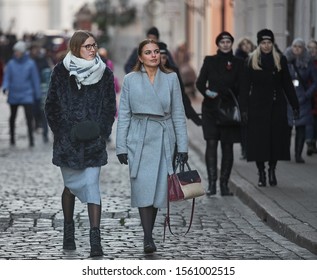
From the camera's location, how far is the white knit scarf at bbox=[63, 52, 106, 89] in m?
11.9

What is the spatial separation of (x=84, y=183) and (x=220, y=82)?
15.7 feet

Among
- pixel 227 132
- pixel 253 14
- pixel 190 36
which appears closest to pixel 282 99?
pixel 227 132

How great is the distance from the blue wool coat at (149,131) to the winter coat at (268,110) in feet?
15.0

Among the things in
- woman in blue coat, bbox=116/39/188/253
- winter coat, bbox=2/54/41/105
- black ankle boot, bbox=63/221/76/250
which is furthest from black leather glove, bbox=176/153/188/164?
winter coat, bbox=2/54/41/105

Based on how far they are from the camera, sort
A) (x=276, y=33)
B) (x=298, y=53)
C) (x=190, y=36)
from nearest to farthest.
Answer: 1. (x=298, y=53)
2. (x=276, y=33)
3. (x=190, y=36)

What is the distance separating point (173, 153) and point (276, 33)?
53.9 feet

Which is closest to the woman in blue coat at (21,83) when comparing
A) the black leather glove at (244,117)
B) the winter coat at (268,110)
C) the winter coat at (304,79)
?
the winter coat at (304,79)

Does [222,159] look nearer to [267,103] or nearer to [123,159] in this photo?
[267,103]

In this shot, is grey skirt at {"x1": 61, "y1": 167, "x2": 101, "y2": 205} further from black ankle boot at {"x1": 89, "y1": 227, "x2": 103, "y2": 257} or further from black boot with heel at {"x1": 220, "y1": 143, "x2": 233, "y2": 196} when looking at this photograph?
black boot with heel at {"x1": 220, "y1": 143, "x2": 233, "y2": 196}

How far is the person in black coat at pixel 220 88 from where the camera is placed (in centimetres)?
1655

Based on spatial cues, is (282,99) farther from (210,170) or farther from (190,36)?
(190,36)

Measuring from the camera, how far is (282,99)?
17.0 m

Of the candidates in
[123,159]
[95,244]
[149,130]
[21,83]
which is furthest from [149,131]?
[21,83]

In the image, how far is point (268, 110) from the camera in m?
16.9
